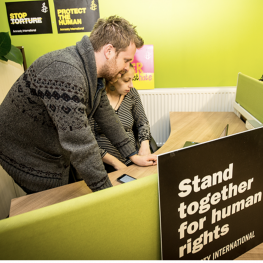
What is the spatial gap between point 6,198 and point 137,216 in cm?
187

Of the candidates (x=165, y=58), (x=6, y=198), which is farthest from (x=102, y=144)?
(x=165, y=58)

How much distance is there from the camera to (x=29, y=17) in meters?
2.44

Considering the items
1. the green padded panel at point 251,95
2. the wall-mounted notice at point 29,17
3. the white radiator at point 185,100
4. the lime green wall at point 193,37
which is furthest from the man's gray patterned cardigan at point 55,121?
the wall-mounted notice at point 29,17

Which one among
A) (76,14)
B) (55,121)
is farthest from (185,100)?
(55,121)

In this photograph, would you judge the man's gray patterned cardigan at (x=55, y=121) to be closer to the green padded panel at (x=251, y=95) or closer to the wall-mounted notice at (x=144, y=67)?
the green padded panel at (x=251, y=95)

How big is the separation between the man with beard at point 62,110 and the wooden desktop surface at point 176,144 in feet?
0.24

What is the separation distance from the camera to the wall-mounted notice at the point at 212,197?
486 millimetres

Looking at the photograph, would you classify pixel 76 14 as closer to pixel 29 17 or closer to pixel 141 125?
pixel 29 17

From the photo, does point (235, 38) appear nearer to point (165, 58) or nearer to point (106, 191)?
point (165, 58)

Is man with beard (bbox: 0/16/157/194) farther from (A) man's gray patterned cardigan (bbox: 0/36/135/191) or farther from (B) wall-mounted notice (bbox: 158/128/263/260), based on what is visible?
(B) wall-mounted notice (bbox: 158/128/263/260)

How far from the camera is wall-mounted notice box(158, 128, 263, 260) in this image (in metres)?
0.49

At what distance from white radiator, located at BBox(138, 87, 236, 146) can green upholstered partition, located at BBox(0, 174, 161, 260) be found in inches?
85.9

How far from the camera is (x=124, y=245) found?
0.50 metres

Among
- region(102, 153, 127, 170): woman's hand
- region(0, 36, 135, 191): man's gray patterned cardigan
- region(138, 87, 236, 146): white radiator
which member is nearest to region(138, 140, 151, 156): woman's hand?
region(102, 153, 127, 170): woman's hand
